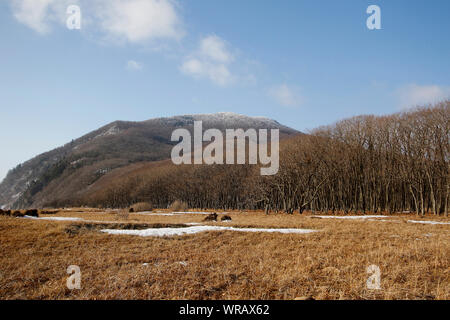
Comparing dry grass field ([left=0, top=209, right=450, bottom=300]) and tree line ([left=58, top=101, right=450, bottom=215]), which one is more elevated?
tree line ([left=58, top=101, right=450, bottom=215])

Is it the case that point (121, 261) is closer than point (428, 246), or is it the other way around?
point (121, 261)

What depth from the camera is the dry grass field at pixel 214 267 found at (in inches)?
242

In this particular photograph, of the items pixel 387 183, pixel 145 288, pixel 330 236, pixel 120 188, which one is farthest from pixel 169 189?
pixel 145 288

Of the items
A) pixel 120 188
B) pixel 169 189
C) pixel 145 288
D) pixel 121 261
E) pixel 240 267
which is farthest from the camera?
pixel 120 188

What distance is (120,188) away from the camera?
332ft

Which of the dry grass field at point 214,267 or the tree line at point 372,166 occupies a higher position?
the tree line at point 372,166

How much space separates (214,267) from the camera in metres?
8.42

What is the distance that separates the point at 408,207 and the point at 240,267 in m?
44.5

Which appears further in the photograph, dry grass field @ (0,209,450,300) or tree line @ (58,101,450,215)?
tree line @ (58,101,450,215)

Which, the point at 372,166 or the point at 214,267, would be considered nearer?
the point at 214,267

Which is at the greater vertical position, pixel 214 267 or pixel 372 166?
pixel 372 166

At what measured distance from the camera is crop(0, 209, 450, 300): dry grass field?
242 inches

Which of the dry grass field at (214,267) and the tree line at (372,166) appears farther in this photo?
the tree line at (372,166)
